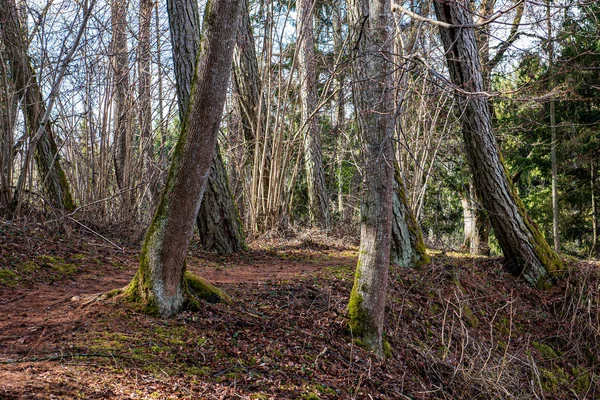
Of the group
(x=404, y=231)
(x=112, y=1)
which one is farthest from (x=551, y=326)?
(x=112, y=1)

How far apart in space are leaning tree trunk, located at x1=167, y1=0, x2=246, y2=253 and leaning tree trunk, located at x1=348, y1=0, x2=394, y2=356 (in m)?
3.71

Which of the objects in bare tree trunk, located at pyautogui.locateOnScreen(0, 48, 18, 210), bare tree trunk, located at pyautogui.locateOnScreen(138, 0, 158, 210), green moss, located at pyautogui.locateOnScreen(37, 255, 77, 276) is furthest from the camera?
bare tree trunk, located at pyautogui.locateOnScreen(138, 0, 158, 210)

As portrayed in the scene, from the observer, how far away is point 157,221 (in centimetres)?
405

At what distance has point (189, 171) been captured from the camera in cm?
392

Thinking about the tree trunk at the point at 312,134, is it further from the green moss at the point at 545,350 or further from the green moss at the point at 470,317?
the green moss at the point at 545,350

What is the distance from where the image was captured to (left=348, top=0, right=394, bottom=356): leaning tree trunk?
4.16 meters

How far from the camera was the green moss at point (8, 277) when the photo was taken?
4934mm

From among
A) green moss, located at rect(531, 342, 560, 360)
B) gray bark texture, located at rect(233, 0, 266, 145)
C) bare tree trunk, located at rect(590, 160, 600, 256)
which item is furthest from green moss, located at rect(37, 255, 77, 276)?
bare tree trunk, located at rect(590, 160, 600, 256)

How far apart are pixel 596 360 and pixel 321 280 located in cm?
361

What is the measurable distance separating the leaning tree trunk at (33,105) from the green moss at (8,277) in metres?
1.51

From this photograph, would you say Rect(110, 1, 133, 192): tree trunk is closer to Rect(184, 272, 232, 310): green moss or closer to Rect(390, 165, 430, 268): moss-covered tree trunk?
Rect(184, 272, 232, 310): green moss

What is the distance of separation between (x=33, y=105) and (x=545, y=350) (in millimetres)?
7704

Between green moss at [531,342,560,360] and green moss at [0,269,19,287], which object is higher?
green moss at [0,269,19,287]

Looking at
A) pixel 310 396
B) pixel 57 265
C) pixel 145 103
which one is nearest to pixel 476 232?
pixel 145 103
